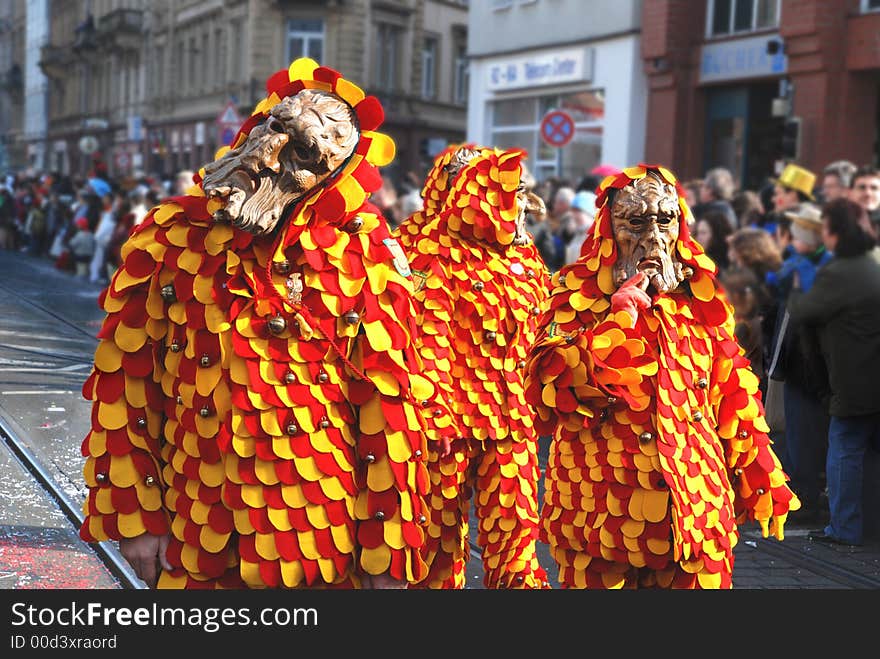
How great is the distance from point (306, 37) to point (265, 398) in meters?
38.5

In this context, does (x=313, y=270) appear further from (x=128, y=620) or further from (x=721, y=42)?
(x=721, y=42)

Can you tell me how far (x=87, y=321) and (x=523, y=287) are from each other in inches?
385

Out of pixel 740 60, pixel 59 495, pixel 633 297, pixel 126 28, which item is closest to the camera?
pixel 633 297

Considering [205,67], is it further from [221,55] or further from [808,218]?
[808,218]

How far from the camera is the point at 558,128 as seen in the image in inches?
608

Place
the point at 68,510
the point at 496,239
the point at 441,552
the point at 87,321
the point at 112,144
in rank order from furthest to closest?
1. the point at 112,144
2. the point at 87,321
3. the point at 68,510
4. the point at 496,239
5. the point at 441,552

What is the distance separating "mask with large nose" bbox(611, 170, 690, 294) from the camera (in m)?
4.12

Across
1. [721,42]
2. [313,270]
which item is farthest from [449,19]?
[313,270]

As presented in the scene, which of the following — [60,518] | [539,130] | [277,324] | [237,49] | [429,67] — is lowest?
[60,518]

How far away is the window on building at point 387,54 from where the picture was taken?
41.0 meters

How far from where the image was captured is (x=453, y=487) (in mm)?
5172

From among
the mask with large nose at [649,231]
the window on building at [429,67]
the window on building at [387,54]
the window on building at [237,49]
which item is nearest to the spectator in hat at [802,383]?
the mask with large nose at [649,231]

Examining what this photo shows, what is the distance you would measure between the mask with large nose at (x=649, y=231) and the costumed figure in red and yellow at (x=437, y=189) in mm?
1705

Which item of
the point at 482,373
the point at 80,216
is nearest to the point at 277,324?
→ the point at 482,373
